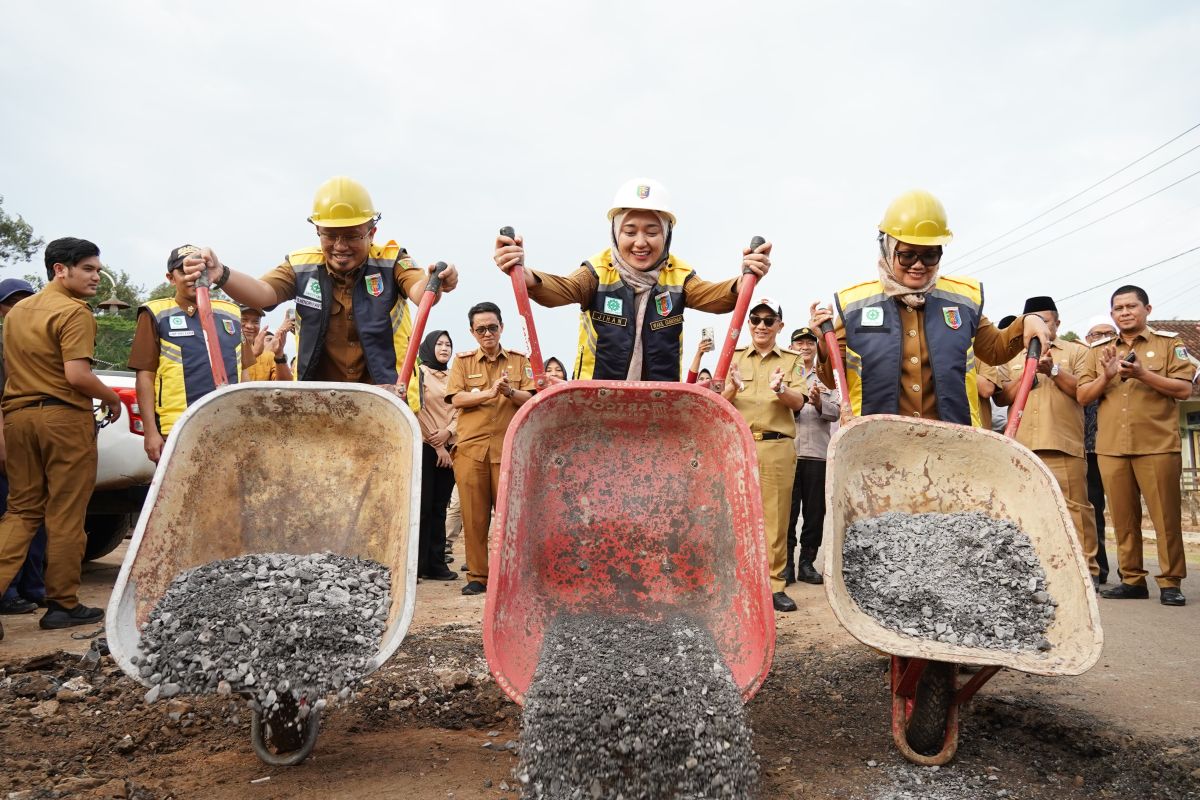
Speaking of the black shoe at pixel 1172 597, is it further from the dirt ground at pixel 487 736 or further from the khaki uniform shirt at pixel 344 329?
the khaki uniform shirt at pixel 344 329

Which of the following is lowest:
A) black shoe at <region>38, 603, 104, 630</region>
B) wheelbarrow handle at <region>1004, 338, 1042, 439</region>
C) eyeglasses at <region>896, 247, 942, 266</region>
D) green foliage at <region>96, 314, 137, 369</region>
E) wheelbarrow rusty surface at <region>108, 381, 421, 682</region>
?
black shoe at <region>38, 603, 104, 630</region>

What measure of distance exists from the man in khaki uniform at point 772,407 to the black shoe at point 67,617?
3839 millimetres

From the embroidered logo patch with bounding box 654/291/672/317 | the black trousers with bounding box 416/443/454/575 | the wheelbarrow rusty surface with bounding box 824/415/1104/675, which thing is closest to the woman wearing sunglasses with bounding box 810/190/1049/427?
the wheelbarrow rusty surface with bounding box 824/415/1104/675

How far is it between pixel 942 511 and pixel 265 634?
2257mm

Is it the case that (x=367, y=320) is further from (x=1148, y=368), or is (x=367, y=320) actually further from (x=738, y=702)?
(x=1148, y=368)

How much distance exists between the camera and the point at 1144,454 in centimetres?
523

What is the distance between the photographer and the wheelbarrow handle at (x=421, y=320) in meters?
2.90

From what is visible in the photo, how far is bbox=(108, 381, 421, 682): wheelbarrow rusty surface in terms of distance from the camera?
8.27 ft

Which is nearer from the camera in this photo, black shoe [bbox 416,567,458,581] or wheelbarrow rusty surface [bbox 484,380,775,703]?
wheelbarrow rusty surface [bbox 484,380,775,703]

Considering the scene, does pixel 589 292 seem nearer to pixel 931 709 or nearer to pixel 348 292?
pixel 348 292

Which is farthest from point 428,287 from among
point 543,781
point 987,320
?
point 987,320

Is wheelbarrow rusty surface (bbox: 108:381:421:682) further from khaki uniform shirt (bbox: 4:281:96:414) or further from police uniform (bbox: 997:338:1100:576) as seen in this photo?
police uniform (bbox: 997:338:1100:576)

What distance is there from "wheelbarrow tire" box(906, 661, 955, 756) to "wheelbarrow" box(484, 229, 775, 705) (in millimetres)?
565

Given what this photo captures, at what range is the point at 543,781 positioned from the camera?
6.42ft
